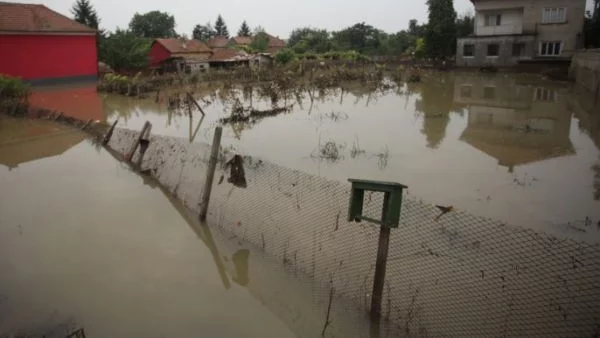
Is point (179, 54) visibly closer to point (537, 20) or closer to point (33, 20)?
point (33, 20)

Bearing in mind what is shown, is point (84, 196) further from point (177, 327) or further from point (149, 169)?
point (177, 327)

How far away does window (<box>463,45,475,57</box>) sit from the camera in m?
38.2

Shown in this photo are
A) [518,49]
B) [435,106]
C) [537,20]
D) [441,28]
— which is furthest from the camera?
[441,28]

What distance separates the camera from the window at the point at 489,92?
72.5 ft

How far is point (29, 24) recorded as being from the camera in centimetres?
2667

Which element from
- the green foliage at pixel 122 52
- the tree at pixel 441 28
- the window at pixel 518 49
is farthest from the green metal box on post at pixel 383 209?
the tree at pixel 441 28

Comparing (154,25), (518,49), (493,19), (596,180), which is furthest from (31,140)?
(154,25)

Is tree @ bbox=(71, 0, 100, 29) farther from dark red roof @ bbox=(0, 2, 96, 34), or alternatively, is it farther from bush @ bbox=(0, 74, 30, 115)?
bush @ bbox=(0, 74, 30, 115)

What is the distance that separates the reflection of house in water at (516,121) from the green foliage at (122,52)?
22.7 meters

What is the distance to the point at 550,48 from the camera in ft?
116

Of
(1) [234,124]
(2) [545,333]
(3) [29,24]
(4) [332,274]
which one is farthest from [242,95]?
(2) [545,333]

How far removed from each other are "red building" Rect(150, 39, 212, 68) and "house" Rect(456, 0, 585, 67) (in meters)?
25.1

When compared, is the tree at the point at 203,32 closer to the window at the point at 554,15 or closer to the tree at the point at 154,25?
the tree at the point at 154,25

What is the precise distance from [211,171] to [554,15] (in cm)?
3708
